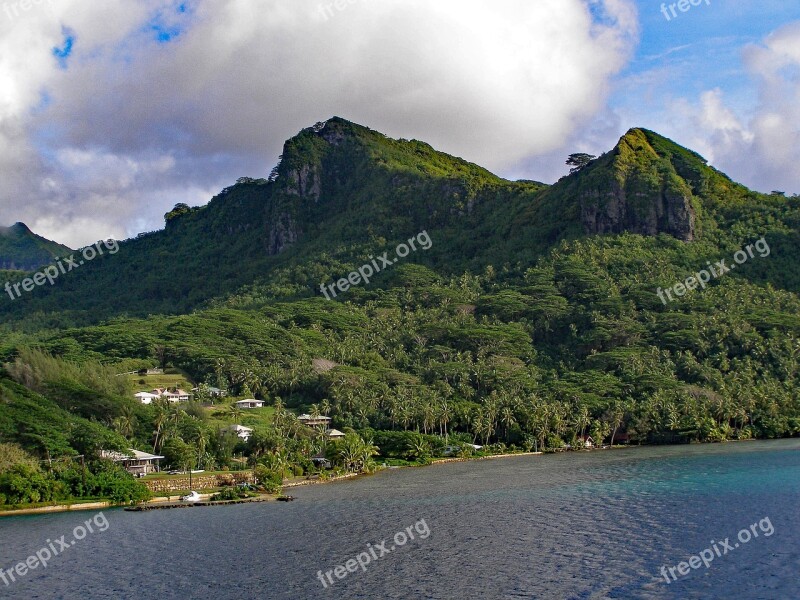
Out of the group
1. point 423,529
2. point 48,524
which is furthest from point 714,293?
point 48,524

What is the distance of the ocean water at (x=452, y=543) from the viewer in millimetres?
48531

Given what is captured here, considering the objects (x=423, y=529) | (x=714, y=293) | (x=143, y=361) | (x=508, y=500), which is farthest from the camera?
(x=714, y=293)

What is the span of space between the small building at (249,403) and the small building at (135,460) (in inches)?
1436

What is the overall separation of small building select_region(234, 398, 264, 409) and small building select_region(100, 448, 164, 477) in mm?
36486

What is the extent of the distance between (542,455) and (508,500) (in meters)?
50.0

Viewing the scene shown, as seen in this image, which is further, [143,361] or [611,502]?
[143,361]

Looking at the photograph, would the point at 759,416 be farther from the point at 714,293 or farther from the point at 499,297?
the point at 499,297

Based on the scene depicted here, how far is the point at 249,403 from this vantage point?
138750 mm

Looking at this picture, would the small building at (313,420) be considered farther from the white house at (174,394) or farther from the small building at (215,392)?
the white house at (174,394)

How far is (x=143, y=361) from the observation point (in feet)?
503

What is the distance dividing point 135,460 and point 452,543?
161 ft

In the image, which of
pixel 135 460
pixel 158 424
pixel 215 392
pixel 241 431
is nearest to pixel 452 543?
pixel 135 460

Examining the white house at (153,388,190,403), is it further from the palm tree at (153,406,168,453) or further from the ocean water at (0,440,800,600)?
the ocean water at (0,440,800,600)

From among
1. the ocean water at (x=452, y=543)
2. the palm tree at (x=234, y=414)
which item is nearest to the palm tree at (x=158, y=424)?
the palm tree at (x=234, y=414)
